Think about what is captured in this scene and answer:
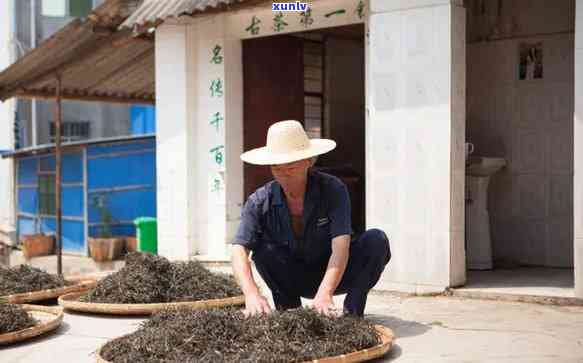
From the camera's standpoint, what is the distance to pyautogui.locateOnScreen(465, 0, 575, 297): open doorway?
675 centimetres

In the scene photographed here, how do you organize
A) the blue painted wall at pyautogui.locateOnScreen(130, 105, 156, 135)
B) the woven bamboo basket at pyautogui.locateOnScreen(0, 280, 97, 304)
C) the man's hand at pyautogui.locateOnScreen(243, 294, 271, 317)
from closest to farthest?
the man's hand at pyautogui.locateOnScreen(243, 294, 271, 317) → the woven bamboo basket at pyautogui.locateOnScreen(0, 280, 97, 304) → the blue painted wall at pyautogui.locateOnScreen(130, 105, 156, 135)

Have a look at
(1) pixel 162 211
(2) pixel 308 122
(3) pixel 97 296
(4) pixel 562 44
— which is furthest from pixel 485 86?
(3) pixel 97 296

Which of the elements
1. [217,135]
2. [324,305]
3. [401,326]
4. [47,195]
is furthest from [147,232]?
[324,305]

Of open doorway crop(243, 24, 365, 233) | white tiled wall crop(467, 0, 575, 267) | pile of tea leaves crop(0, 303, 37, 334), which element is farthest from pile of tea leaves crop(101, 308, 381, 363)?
open doorway crop(243, 24, 365, 233)

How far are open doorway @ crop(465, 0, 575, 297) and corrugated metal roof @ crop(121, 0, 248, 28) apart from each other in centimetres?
260

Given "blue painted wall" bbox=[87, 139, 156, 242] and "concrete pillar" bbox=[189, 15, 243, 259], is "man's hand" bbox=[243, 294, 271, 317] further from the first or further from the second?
"blue painted wall" bbox=[87, 139, 156, 242]

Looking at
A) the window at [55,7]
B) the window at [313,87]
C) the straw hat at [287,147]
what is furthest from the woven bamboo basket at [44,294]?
the window at [55,7]

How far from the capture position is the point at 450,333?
413 cm

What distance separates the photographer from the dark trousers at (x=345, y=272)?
397cm

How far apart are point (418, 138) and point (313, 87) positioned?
12.5ft

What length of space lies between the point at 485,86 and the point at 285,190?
13.1 feet

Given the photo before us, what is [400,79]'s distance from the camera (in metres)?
5.83

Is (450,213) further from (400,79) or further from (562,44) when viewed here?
(562,44)

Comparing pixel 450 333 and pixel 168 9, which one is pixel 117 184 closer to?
pixel 168 9
